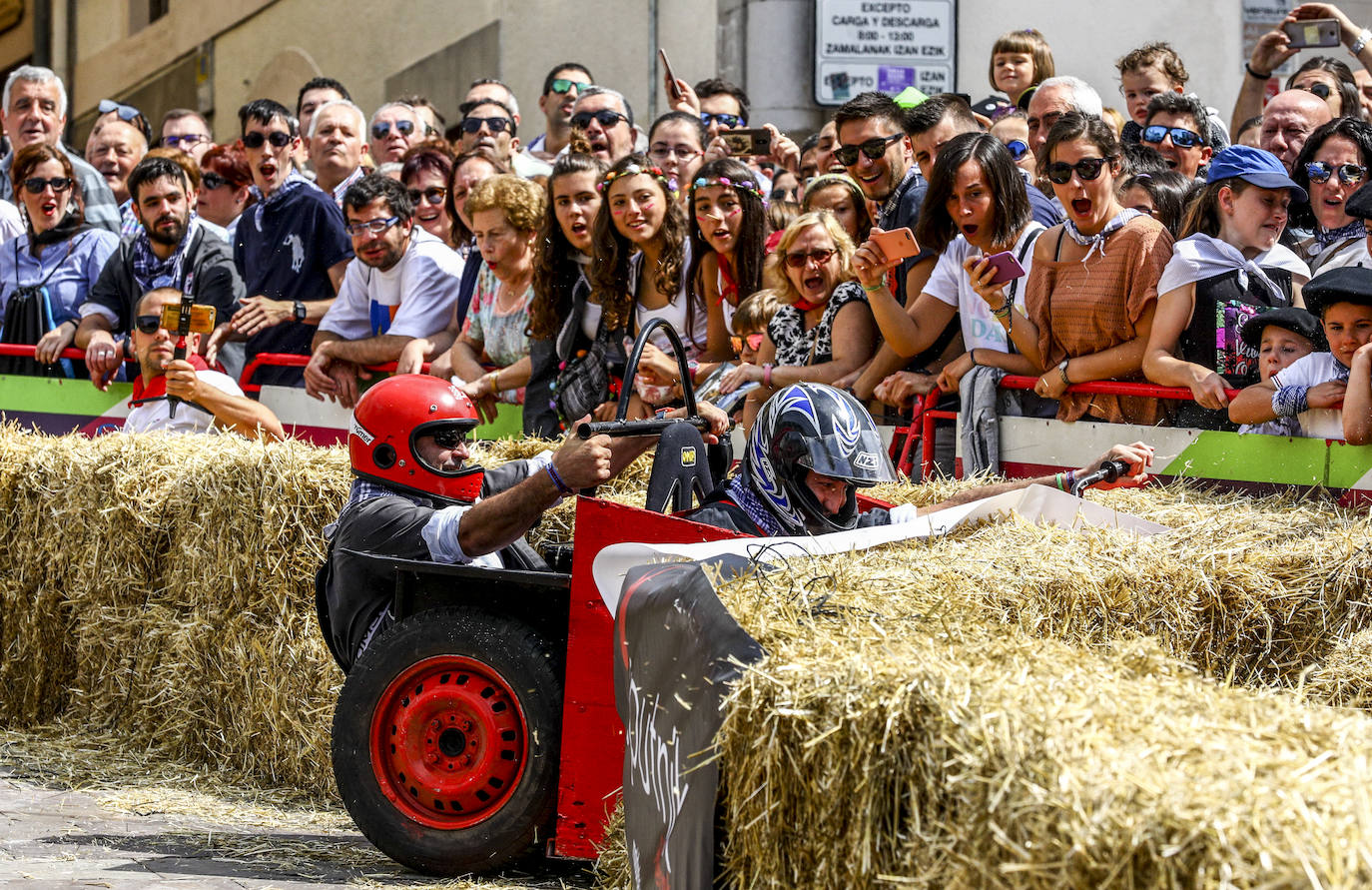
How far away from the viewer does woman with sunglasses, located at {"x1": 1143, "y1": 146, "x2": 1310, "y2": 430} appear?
254 inches

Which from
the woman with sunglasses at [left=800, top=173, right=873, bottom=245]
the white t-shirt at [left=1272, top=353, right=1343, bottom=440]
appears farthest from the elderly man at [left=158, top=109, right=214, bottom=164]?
the white t-shirt at [left=1272, top=353, right=1343, bottom=440]

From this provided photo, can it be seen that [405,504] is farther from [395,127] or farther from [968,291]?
[395,127]

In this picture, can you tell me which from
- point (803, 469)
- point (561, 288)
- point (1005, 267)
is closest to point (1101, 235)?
point (1005, 267)

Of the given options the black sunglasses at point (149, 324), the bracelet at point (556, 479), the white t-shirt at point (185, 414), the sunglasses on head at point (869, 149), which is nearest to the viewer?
the bracelet at point (556, 479)

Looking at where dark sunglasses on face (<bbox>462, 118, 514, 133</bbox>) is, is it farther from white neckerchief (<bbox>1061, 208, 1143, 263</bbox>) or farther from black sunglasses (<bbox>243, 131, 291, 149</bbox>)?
white neckerchief (<bbox>1061, 208, 1143, 263</bbox>)

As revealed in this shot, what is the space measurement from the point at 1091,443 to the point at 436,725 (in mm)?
2917

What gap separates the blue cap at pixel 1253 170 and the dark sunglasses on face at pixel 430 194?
5193mm

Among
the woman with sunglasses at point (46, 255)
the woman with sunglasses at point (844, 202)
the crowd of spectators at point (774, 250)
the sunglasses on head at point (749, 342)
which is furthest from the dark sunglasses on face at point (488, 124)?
the sunglasses on head at point (749, 342)

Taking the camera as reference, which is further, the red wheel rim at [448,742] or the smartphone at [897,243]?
the smartphone at [897,243]

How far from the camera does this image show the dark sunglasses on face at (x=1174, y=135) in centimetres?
813

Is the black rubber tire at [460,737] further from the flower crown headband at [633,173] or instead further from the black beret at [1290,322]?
the flower crown headband at [633,173]

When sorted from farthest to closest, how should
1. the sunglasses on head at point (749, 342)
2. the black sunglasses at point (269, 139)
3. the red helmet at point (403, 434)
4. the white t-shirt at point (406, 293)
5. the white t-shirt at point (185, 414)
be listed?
the black sunglasses at point (269, 139)
the white t-shirt at point (406, 293)
the white t-shirt at point (185, 414)
the sunglasses on head at point (749, 342)
the red helmet at point (403, 434)

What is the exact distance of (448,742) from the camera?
17.1 ft

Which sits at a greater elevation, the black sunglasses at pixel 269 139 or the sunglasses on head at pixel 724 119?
the sunglasses on head at pixel 724 119
